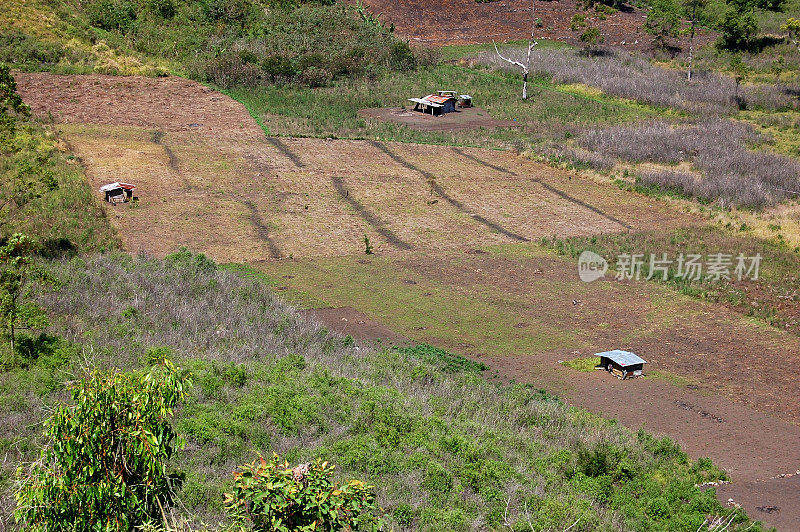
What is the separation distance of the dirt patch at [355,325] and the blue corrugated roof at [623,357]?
150 inches

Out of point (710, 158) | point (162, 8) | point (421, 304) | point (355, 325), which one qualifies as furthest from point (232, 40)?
point (355, 325)

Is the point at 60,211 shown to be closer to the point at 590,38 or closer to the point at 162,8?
the point at 162,8

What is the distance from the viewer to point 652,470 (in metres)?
11.5

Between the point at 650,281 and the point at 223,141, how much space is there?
16.6 metres

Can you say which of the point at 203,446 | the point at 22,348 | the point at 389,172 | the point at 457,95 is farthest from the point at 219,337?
the point at 457,95

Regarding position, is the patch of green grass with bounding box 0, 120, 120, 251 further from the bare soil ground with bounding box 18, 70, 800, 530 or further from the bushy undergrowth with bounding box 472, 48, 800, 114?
the bushy undergrowth with bounding box 472, 48, 800, 114

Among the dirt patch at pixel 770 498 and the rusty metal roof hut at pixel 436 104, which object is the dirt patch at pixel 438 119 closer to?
the rusty metal roof hut at pixel 436 104

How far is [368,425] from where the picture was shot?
11438mm

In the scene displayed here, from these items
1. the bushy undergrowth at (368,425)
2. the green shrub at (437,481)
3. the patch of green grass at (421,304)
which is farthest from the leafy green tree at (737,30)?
the green shrub at (437,481)

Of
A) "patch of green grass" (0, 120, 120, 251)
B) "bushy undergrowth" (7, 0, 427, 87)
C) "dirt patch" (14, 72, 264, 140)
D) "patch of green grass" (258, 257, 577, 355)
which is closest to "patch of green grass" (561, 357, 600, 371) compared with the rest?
"patch of green grass" (258, 257, 577, 355)

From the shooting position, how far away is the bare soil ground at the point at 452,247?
47.9 ft

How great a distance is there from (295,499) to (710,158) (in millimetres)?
27334

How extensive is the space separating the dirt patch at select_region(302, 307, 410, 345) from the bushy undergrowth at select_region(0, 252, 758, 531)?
3.22 feet

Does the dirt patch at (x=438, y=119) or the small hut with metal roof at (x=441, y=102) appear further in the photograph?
the small hut with metal roof at (x=441, y=102)
